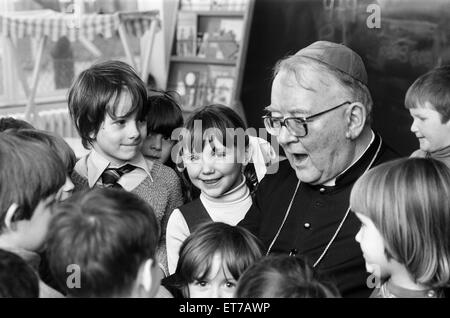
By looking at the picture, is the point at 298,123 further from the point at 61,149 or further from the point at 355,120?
the point at 61,149

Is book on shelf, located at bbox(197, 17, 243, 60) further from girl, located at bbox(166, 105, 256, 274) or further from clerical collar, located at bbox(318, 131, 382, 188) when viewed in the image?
clerical collar, located at bbox(318, 131, 382, 188)

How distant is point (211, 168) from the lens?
8.91 ft

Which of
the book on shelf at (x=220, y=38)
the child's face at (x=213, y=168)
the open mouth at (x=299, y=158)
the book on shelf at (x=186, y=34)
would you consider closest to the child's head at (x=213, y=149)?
the child's face at (x=213, y=168)

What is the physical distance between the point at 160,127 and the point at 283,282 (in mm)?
1652

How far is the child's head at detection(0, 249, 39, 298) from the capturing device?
152cm

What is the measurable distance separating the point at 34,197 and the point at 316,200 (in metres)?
1.00

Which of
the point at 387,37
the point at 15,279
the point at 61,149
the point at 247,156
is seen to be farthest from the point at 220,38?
the point at 15,279

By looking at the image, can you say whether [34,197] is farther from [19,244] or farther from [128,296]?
[128,296]

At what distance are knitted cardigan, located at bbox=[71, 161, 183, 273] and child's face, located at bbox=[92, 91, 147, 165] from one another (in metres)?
0.15

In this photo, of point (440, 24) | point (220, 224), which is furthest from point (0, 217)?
point (440, 24)

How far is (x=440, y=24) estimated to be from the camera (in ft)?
13.8

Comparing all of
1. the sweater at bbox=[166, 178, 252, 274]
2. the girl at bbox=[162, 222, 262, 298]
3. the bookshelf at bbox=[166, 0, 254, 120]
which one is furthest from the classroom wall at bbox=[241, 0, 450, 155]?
the girl at bbox=[162, 222, 262, 298]

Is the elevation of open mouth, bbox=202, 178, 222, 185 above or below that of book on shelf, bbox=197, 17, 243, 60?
below

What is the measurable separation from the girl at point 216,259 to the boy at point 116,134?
22.5 inches
